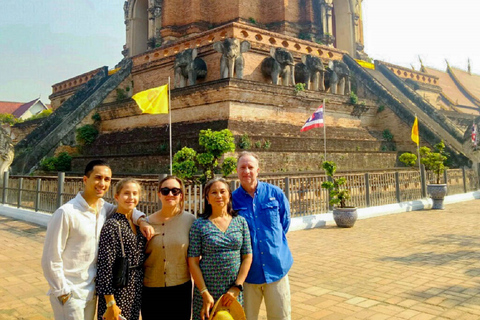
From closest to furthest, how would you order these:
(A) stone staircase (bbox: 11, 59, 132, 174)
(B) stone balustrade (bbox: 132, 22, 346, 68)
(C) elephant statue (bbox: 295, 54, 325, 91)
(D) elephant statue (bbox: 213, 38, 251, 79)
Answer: (D) elephant statue (bbox: 213, 38, 251, 79)
(B) stone balustrade (bbox: 132, 22, 346, 68)
(A) stone staircase (bbox: 11, 59, 132, 174)
(C) elephant statue (bbox: 295, 54, 325, 91)

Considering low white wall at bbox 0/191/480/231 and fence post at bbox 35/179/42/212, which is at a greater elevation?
fence post at bbox 35/179/42/212

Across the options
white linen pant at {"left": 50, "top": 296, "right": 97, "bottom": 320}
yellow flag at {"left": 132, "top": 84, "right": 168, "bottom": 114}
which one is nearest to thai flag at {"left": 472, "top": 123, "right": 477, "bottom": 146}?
yellow flag at {"left": 132, "top": 84, "right": 168, "bottom": 114}

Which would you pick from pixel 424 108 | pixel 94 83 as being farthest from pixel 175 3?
pixel 424 108

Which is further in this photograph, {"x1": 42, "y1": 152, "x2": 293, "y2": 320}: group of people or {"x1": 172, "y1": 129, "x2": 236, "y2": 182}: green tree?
{"x1": 172, "y1": 129, "x2": 236, "y2": 182}: green tree

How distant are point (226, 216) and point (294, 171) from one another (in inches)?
327

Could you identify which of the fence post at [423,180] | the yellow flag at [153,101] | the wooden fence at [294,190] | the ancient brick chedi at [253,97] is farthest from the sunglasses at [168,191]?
the fence post at [423,180]

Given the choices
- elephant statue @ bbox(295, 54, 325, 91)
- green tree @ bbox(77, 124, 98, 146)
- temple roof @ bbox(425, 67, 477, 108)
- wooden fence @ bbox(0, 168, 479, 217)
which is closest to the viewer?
wooden fence @ bbox(0, 168, 479, 217)

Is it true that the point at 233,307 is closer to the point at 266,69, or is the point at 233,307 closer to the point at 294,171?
the point at 294,171

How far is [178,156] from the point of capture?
729cm

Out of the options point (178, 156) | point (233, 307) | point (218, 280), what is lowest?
point (233, 307)

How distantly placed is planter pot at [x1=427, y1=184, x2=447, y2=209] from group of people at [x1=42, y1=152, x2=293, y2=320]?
958 cm

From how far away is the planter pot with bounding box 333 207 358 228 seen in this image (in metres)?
7.95

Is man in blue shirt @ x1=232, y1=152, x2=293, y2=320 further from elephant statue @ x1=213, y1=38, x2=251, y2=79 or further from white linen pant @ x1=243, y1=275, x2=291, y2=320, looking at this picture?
elephant statue @ x1=213, y1=38, x2=251, y2=79

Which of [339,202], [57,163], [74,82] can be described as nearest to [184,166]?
[339,202]
